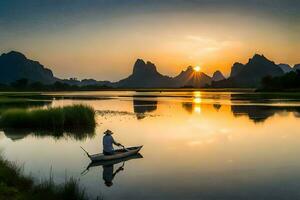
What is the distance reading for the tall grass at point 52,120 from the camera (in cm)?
3406

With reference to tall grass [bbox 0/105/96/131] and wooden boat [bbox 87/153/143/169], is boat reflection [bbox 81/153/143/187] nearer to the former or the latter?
wooden boat [bbox 87/153/143/169]

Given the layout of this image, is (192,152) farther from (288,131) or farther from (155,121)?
(155,121)

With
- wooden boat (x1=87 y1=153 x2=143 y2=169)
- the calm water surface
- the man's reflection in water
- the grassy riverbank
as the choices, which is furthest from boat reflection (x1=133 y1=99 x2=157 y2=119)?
the grassy riverbank

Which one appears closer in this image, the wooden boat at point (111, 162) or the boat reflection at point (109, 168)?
the boat reflection at point (109, 168)

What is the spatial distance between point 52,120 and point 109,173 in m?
17.8

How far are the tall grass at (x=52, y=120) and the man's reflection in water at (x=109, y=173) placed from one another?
1488cm

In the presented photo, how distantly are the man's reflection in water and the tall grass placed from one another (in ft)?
48.8

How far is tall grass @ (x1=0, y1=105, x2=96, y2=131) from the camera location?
34.1 m

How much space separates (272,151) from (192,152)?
4.75 m

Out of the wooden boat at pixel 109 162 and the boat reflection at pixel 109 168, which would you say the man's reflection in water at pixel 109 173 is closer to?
the boat reflection at pixel 109 168

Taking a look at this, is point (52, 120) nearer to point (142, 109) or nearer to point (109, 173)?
point (109, 173)

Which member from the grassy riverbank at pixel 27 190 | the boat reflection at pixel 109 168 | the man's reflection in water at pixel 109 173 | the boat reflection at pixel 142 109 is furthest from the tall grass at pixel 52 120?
the grassy riverbank at pixel 27 190

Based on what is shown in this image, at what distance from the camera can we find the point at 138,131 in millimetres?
32500

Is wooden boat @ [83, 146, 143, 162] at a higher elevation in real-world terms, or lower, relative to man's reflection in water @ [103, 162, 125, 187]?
higher
